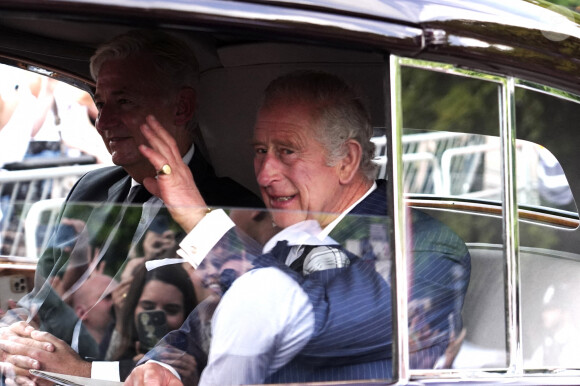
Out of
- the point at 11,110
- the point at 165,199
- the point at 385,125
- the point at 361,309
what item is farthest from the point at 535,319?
the point at 11,110

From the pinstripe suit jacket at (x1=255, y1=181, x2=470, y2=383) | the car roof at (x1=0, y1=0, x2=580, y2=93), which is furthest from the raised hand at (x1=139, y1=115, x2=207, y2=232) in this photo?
the car roof at (x1=0, y1=0, x2=580, y2=93)

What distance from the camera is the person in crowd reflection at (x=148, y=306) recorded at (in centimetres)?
200

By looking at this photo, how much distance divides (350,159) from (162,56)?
579mm

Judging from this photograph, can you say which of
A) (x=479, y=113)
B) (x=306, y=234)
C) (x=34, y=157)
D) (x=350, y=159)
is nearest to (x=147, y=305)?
(x=306, y=234)

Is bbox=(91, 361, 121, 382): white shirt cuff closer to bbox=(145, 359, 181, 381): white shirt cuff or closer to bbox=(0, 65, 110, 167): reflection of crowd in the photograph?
bbox=(145, 359, 181, 381): white shirt cuff

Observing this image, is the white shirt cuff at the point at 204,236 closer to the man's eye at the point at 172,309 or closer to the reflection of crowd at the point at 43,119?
the man's eye at the point at 172,309

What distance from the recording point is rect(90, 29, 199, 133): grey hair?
215 cm

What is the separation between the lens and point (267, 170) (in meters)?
2.33

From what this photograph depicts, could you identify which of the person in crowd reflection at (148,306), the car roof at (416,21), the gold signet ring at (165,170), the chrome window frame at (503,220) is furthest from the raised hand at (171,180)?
the chrome window frame at (503,220)

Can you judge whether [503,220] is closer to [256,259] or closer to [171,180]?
[256,259]

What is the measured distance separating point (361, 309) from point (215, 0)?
28.0 inches

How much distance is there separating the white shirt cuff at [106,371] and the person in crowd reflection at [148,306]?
17mm

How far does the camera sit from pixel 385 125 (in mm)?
1787

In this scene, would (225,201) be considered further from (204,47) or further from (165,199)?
(204,47)
